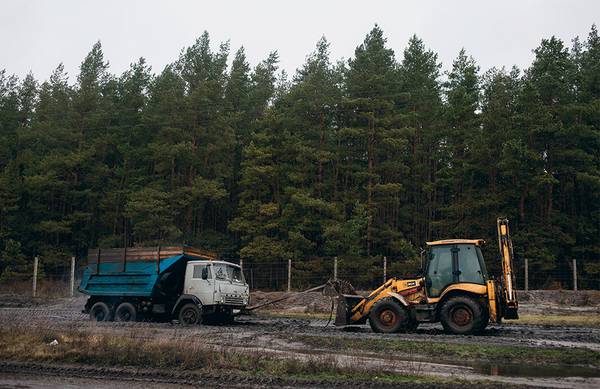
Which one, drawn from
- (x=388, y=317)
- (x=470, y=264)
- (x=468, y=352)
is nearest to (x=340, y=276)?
(x=388, y=317)

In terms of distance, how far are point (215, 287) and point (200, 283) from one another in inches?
22.2

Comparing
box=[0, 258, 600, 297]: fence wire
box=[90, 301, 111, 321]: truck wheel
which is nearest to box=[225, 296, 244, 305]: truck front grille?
box=[90, 301, 111, 321]: truck wheel

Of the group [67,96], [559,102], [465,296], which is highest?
[67,96]

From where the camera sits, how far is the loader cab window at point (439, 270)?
15.7 metres

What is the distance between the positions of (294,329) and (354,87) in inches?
1022

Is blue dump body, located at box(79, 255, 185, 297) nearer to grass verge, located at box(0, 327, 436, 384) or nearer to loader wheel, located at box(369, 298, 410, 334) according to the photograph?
grass verge, located at box(0, 327, 436, 384)

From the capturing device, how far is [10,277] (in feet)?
121

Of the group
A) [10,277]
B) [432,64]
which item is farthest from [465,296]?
[432,64]

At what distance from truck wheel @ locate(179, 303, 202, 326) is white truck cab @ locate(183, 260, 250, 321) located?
10.8 inches

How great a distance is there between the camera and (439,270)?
15.8 m

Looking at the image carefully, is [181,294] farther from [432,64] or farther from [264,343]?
[432,64]

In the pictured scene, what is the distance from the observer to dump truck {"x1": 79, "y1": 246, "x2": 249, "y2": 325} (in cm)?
1884

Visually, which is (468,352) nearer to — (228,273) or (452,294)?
(452,294)

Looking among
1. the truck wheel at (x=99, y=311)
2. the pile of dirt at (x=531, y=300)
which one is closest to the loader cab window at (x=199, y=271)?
the truck wheel at (x=99, y=311)
